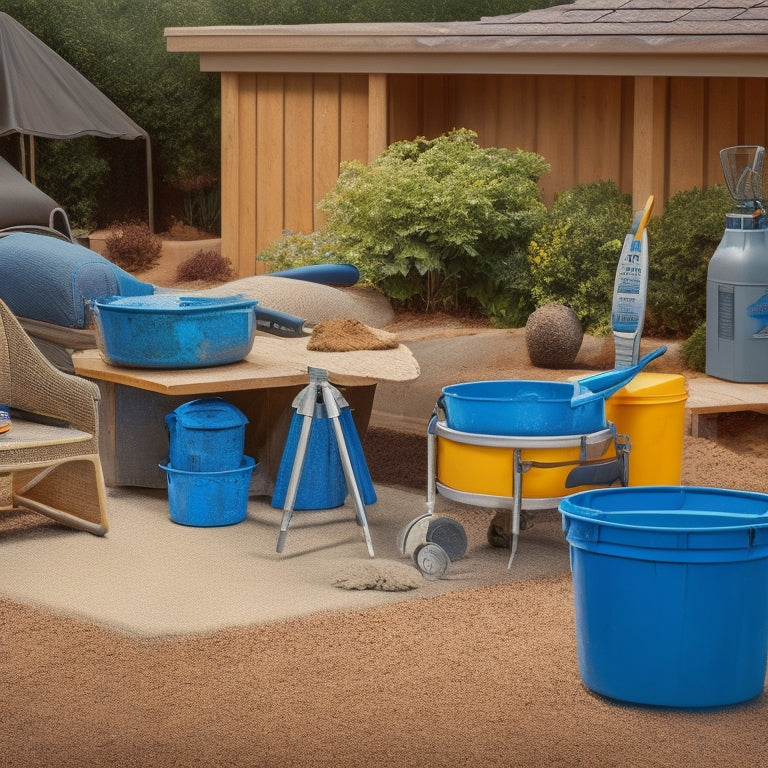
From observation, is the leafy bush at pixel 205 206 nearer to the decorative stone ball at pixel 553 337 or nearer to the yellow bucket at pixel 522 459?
the decorative stone ball at pixel 553 337

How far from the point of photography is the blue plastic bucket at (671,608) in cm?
385

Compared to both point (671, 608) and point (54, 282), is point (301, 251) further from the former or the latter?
point (671, 608)

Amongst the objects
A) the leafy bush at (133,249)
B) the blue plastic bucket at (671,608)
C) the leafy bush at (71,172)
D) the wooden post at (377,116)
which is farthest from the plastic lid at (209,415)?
the leafy bush at (71,172)

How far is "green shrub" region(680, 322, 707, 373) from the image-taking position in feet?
29.9

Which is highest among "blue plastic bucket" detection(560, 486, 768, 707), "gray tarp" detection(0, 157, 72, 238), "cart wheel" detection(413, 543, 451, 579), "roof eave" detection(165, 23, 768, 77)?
"roof eave" detection(165, 23, 768, 77)

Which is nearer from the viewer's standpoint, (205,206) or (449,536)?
(449,536)

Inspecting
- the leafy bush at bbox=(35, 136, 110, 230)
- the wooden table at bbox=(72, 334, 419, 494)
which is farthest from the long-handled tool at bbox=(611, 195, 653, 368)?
the leafy bush at bbox=(35, 136, 110, 230)

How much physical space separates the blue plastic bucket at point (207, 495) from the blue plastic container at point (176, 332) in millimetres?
514

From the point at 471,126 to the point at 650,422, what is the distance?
7304mm

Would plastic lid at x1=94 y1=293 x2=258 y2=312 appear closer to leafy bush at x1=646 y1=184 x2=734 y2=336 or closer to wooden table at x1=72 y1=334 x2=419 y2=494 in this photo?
wooden table at x1=72 y1=334 x2=419 y2=494

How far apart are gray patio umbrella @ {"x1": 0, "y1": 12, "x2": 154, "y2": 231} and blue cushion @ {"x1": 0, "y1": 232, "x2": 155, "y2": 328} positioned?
7.59 m

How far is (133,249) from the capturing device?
16.4 meters

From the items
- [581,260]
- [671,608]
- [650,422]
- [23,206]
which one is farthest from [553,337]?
[23,206]

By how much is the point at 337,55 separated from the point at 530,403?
753 cm
